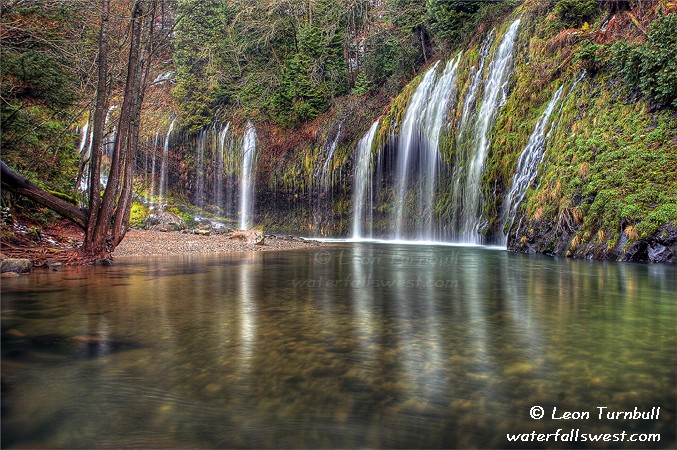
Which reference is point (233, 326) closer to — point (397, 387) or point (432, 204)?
point (397, 387)

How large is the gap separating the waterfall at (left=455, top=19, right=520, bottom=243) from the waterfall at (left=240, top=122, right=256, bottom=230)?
16022mm

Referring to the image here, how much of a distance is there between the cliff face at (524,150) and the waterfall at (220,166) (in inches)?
268

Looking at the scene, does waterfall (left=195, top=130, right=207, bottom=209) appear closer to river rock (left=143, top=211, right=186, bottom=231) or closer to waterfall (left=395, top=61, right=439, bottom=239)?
river rock (left=143, top=211, right=186, bottom=231)

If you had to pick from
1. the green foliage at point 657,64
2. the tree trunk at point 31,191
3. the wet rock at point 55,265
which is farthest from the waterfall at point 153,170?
the green foliage at point 657,64

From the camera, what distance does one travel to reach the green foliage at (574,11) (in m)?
14.9

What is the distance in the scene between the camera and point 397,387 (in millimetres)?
2896

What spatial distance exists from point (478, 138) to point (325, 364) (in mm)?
15619

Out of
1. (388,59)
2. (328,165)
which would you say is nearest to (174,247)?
(328,165)

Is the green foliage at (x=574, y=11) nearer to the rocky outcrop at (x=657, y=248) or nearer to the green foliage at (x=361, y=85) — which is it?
the rocky outcrop at (x=657, y=248)

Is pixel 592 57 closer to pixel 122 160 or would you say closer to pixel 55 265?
pixel 122 160

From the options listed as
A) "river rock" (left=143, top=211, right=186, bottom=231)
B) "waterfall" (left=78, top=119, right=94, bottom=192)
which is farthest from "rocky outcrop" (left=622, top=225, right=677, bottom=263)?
"river rock" (left=143, top=211, right=186, bottom=231)

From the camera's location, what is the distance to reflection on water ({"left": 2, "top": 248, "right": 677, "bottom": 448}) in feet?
7.66

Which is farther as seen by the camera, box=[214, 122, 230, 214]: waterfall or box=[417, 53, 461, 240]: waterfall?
box=[214, 122, 230, 214]: waterfall

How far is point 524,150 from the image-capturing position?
14586mm
